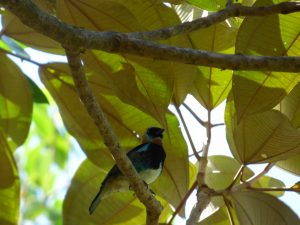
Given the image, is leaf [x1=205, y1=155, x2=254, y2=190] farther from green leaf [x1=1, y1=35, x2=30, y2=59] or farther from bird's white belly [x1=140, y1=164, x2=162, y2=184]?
green leaf [x1=1, y1=35, x2=30, y2=59]

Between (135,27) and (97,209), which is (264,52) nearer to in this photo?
(135,27)

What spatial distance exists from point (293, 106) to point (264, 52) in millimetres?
393

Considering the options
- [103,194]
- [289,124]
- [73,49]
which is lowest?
[103,194]

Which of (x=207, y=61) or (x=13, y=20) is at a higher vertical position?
(x=13, y=20)

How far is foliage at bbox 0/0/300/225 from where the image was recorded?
100 inches

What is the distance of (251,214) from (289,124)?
43 cm

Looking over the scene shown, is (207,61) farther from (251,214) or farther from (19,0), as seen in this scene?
(251,214)

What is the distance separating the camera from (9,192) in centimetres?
305

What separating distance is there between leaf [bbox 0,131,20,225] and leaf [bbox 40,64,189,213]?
12.8 inches

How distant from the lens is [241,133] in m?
2.67

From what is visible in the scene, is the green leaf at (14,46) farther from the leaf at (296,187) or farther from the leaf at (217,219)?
the leaf at (296,187)

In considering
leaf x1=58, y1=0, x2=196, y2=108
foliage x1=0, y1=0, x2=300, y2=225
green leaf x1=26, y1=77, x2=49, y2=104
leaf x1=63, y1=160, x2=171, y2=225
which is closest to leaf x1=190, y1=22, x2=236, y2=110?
foliage x1=0, y1=0, x2=300, y2=225

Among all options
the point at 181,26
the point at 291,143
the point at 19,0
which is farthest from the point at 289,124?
the point at 19,0

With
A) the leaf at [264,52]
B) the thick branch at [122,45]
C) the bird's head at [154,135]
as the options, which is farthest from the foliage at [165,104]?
the thick branch at [122,45]
